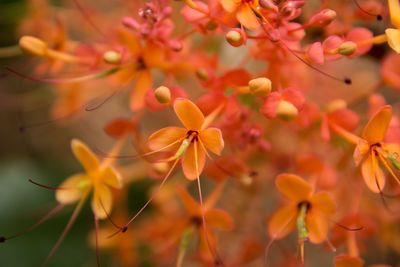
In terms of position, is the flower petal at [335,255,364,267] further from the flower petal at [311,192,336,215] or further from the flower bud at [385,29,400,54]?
the flower bud at [385,29,400,54]

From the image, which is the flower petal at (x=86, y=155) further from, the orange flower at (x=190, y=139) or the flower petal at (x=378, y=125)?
the flower petal at (x=378, y=125)

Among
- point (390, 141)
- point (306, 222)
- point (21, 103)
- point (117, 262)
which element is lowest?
point (117, 262)

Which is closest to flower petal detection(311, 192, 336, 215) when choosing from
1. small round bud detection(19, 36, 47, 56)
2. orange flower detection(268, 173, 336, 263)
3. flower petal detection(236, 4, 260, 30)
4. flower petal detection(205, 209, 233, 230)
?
orange flower detection(268, 173, 336, 263)

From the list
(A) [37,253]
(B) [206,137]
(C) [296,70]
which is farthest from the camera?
(A) [37,253]

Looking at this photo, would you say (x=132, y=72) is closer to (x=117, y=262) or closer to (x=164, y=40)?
(x=164, y=40)

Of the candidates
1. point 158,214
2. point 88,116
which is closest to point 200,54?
point 158,214

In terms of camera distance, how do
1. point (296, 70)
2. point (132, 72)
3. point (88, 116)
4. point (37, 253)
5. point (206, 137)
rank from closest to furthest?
1. point (206, 137)
2. point (132, 72)
3. point (296, 70)
4. point (37, 253)
5. point (88, 116)

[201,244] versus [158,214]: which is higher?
[201,244]

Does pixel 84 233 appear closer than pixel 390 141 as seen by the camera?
No
